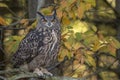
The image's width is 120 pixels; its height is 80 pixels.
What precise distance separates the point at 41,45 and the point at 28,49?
19cm

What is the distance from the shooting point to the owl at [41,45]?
532cm

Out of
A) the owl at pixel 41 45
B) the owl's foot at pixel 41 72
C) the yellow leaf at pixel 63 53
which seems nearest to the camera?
the owl's foot at pixel 41 72

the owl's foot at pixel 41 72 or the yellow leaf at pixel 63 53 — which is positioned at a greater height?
the yellow leaf at pixel 63 53

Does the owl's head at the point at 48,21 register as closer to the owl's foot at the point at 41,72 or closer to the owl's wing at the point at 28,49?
the owl's wing at the point at 28,49

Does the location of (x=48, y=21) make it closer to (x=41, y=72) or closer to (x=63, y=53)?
(x=63, y=53)

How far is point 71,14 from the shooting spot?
18.2ft

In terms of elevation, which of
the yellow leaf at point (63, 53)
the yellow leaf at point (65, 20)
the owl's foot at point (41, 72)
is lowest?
the owl's foot at point (41, 72)

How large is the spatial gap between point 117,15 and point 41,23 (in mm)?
3848

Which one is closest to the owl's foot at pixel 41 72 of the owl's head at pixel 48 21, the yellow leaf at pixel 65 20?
the owl's head at pixel 48 21

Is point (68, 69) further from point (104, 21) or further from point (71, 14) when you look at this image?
point (71, 14)

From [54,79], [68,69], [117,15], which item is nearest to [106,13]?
[117,15]

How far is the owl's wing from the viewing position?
5.36 meters

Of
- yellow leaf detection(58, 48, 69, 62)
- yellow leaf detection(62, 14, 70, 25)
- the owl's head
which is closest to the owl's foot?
yellow leaf detection(58, 48, 69, 62)

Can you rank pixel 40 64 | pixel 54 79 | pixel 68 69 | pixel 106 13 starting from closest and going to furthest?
pixel 54 79 → pixel 40 64 → pixel 68 69 → pixel 106 13
